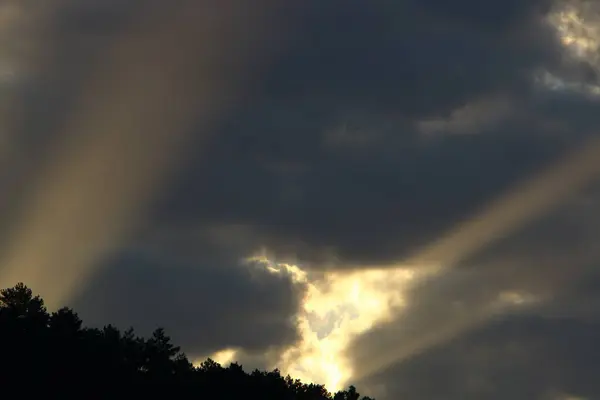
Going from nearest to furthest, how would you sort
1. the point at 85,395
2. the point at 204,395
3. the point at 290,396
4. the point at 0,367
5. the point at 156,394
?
the point at 0,367
the point at 85,395
the point at 156,394
the point at 204,395
the point at 290,396

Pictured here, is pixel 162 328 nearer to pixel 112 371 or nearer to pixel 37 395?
pixel 112 371

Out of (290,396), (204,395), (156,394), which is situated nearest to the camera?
(156,394)

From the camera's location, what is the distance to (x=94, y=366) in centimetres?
12900

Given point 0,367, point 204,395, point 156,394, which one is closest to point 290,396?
point 204,395

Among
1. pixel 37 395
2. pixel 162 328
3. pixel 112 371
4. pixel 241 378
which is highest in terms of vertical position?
pixel 162 328

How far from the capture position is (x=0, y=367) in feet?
382

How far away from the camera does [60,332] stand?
5167 inches

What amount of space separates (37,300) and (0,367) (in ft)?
104

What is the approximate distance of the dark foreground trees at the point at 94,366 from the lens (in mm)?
119875

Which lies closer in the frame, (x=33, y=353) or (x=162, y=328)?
(x=33, y=353)

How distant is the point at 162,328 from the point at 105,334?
1457 centimetres

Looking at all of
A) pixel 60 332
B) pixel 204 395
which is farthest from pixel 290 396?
pixel 60 332

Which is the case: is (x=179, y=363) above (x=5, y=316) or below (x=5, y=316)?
above

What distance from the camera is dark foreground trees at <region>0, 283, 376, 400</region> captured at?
119875 mm
